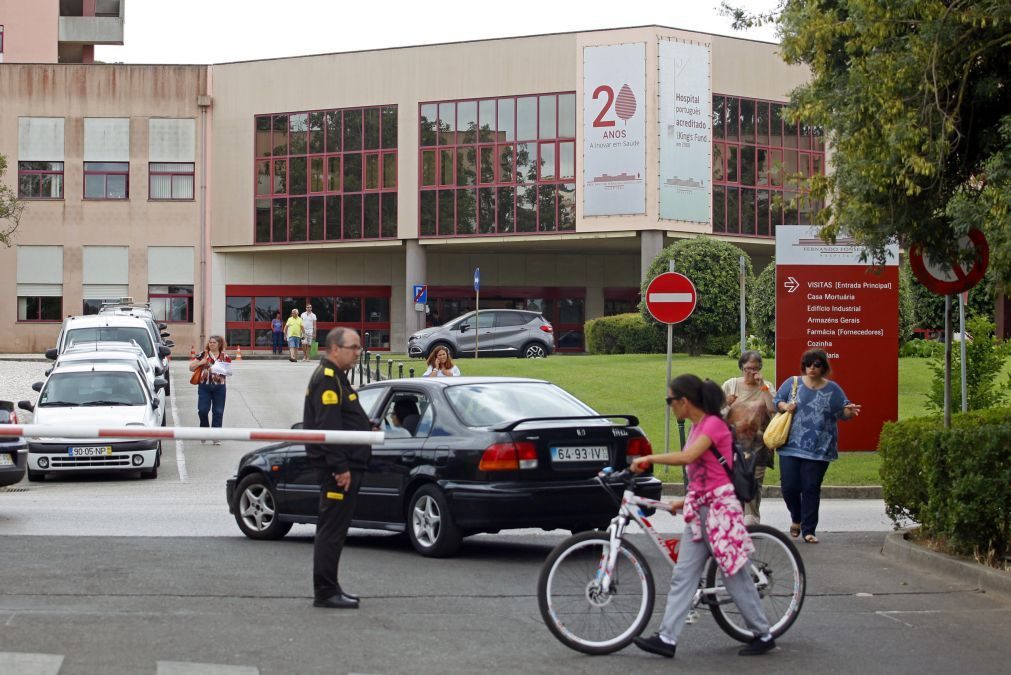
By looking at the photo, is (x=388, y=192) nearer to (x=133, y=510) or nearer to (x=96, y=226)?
(x=96, y=226)

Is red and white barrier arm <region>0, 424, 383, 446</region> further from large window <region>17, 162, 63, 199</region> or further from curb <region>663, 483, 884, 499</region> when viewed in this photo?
large window <region>17, 162, 63, 199</region>

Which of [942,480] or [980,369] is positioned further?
[980,369]

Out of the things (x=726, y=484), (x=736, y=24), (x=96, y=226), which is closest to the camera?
(x=726, y=484)

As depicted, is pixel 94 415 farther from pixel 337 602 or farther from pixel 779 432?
pixel 337 602

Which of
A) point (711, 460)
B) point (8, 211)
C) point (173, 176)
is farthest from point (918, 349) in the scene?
point (8, 211)

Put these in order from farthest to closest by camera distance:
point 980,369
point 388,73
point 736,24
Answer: point 388,73 → point 980,369 → point 736,24

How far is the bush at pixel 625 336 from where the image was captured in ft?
131

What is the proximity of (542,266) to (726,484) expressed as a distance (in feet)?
162

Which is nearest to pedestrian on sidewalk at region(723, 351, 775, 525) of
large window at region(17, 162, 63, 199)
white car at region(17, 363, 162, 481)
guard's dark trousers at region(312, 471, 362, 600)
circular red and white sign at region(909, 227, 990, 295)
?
circular red and white sign at region(909, 227, 990, 295)

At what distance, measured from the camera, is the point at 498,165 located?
5041cm

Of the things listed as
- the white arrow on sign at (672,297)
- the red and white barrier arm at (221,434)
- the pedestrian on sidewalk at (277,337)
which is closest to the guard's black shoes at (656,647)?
the red and white barrier arm at (221,434)

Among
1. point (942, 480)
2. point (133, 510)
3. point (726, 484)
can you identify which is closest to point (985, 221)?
point (942, 480)

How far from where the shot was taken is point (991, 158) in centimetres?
1002

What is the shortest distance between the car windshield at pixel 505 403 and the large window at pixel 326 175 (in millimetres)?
42026
